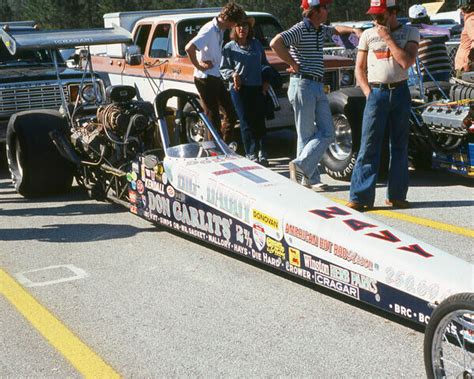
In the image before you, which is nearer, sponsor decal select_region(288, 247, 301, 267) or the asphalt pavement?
the asphalt pavement

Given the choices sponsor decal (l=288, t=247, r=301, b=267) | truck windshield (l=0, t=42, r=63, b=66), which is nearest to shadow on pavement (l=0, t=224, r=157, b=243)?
sponsor decal (l=288, t=247, r=301, b=267)

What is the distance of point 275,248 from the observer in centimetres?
526

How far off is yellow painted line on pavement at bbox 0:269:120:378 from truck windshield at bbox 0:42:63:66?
239 inches

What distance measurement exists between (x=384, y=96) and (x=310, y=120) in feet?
3.73

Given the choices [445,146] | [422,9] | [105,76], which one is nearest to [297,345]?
[445,146]

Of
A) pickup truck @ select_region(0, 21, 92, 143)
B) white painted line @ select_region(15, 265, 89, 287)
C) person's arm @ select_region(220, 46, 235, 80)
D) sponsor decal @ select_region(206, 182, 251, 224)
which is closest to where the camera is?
sponsor decal @ select_region(206, 182, 251, 224)

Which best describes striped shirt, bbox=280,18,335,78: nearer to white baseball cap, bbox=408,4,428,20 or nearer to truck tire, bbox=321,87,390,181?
truck tire, bbox=321,87,390,181

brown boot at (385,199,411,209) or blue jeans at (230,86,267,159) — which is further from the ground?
blue jeans at (230,86,267,159)

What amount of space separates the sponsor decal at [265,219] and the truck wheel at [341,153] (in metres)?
3.60

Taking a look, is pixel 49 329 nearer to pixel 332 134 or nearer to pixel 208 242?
pixel 208 242

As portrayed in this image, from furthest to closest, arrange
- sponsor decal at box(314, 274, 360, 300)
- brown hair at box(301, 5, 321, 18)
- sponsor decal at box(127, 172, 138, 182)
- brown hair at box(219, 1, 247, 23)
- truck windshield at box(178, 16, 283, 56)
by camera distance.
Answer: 1. truck windshield at box(178, 16, 283, 56)
2. brown hair at box(219, 1, 247, 23)
3. brown hair at box(301, 5, 321, 18)
4. sponsor decal at box(127, 172, 138, 182)
5. sponsor decal at box(314, 274, 360, 300)

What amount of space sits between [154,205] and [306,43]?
2405 mm

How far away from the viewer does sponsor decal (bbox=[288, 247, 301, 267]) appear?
5.07 m

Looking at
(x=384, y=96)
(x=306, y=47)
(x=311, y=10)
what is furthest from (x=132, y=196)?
(x=311, y=10)
